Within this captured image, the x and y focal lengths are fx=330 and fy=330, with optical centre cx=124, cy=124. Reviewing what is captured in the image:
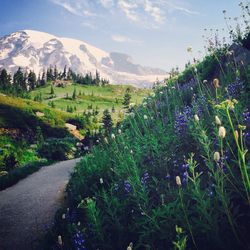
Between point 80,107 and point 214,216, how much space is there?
78.9 meters

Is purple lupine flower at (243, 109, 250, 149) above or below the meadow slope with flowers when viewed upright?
above

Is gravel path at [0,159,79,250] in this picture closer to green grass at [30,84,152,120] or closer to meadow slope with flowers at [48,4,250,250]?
meadow slope with flowers at [48,4,250,250]

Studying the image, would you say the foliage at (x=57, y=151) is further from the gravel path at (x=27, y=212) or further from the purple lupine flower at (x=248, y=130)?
the purple lupine flower at (x=248, y=130)

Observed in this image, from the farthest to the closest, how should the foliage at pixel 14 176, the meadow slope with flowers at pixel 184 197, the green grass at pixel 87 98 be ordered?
1. the green grass at pixel 87 98
2. the foliage at pixel 14 176
3. the meadow slope with flowers at pixel 184 197

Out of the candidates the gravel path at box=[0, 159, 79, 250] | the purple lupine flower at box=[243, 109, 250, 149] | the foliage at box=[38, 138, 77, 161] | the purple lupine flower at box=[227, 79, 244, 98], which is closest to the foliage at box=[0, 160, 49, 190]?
the gravel path at box=[0, 159, 79, 250]

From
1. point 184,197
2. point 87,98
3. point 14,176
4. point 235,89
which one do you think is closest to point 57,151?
point 14,176

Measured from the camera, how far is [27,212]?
8.80 metres

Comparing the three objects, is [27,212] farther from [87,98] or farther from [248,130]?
[87,98]

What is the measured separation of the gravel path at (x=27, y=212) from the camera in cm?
707

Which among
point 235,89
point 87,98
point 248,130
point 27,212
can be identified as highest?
point 235,89

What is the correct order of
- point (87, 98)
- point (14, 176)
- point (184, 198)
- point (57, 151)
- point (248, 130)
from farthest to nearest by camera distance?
1. point (87, 98)
2. point (57, 151)
3. point (14, 176)
4. point (248, 130)
5. point (184, 198)

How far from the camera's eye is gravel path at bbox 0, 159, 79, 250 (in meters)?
7.07

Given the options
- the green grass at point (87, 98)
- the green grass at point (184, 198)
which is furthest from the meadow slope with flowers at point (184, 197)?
the green grass at point (87, 98)

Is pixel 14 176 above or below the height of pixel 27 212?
below
